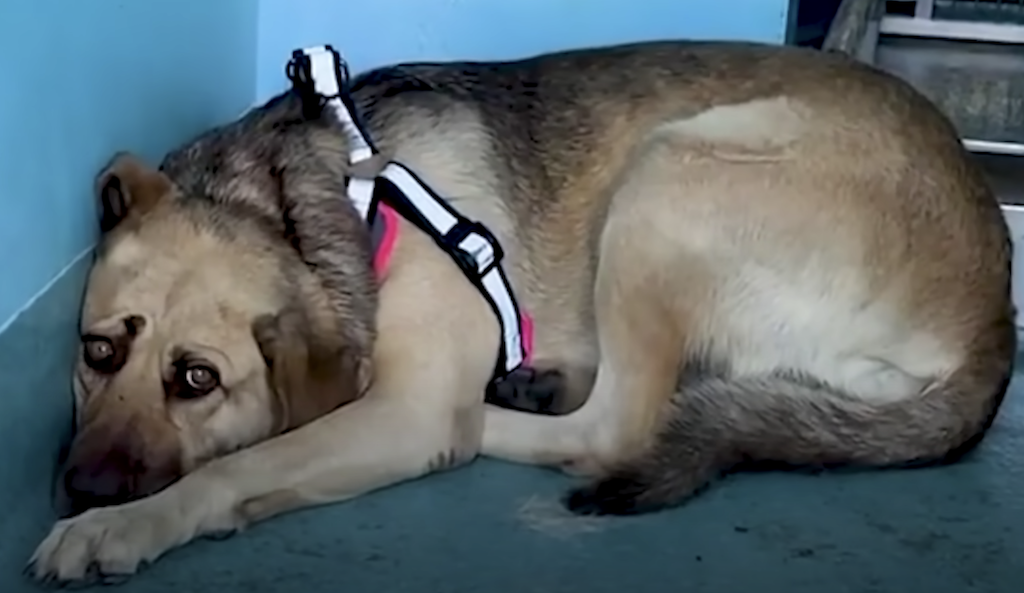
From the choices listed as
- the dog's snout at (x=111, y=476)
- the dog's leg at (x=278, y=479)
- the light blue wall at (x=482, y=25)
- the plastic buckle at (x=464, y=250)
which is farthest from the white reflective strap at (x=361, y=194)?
the light blue wall at (x=482, y=25)

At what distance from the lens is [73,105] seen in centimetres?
225

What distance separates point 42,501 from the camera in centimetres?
220

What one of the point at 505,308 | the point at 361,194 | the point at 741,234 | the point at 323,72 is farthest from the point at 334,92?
the point at 741,234

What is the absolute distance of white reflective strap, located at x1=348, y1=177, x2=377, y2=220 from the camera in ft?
7.84

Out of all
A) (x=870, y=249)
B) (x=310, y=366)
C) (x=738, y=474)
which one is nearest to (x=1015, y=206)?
(x=870, y=249)

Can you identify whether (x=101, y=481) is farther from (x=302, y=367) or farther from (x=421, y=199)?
(x=421, y=199)

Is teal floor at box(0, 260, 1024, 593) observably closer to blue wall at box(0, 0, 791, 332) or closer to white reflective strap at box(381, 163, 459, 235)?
blue wall at box(0, 0, 791, 332)

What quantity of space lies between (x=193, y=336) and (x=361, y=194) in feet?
1.26

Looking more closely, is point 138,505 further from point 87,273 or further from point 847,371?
point 847,371

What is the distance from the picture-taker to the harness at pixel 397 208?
241 cm

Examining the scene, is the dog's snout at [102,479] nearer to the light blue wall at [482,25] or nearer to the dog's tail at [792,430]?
the dog's tail at [792,430]

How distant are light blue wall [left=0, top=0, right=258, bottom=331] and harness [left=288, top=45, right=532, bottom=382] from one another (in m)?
0.28

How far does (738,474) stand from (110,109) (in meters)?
1.15

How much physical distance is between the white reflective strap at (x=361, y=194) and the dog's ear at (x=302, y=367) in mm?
208
